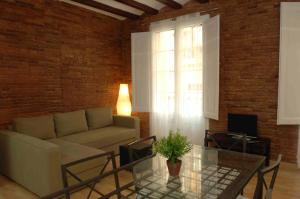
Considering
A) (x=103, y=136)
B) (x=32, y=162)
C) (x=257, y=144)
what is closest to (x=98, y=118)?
(x=103, y=136)

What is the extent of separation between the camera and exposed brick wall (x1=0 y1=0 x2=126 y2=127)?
3629 millimetres

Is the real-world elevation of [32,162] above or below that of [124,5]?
below

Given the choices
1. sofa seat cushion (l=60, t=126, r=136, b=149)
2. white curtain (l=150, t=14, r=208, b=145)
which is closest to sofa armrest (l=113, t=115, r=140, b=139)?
sofa seat cushion (l=60, t=126, r=136, b=149)

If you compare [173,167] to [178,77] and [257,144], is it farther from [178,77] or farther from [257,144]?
[178,77]

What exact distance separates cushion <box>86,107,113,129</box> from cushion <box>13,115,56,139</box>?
83 cm

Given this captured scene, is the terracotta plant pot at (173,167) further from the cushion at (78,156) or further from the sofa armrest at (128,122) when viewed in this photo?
the sofa armrest at (128,122)

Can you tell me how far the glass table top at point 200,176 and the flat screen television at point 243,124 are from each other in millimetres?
1710

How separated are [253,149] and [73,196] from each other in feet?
9.07

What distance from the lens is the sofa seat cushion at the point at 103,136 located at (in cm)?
366

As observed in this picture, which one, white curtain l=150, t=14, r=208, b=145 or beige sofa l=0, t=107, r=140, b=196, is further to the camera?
white curtain l=150, t=14, r=208, b=145

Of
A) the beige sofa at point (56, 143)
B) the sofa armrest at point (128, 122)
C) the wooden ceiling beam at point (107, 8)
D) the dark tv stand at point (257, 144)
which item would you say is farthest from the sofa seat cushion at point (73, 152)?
the wooden ceiling beam at point (107, 8)

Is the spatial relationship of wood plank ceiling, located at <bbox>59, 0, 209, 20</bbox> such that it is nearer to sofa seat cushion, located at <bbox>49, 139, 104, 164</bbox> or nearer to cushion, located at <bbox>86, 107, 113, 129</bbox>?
cushion, located at <bbox>86, 107, 113, 129</bbox>

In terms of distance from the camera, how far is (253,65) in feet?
12.8

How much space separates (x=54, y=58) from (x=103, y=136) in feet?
Result: 5.67
